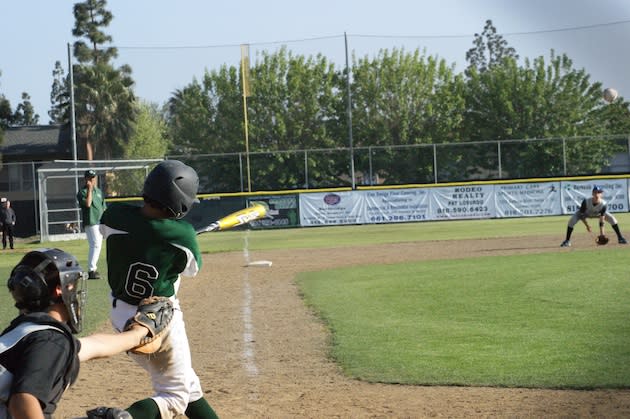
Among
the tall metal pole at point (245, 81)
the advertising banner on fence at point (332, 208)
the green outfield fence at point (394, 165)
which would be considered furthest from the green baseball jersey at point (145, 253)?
the tall metal pole at point (245, 81)

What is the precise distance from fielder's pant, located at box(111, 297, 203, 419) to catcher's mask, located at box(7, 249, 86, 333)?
1802 millimetres

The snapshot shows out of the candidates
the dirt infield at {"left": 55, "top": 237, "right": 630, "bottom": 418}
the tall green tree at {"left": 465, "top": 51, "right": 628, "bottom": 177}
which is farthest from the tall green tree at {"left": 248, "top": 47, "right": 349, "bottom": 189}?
the dirt infield at {"left": 55, "top": 237, "right": 630, "bottom": 418}

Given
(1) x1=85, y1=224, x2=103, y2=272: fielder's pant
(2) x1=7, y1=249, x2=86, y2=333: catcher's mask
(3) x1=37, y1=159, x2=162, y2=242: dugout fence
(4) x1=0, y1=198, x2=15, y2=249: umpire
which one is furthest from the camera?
(3) x1=37, y1=159, x2=162, y2=242: dugout fence

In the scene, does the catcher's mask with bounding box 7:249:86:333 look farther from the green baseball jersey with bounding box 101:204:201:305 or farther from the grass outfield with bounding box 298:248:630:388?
the grass outfield with bounding box 298:248:630:388

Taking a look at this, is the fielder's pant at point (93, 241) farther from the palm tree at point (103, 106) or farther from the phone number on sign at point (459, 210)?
the palm tree at point (103, 106)

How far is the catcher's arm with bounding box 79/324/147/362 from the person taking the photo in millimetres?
3287

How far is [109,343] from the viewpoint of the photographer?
3.38 metres

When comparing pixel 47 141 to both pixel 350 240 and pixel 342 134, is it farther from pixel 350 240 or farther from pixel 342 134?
pixel 350 240

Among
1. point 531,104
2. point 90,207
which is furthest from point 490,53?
point 90,207

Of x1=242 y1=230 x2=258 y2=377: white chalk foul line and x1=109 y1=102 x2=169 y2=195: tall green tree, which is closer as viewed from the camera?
x1=242 y1=230 x2=258 y2=377: white chalk foul line

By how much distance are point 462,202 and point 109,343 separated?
35036mm

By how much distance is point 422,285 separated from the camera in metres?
14.5

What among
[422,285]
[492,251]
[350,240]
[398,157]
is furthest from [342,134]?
[422,285]

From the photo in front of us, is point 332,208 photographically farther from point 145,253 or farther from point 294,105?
point 145,253
